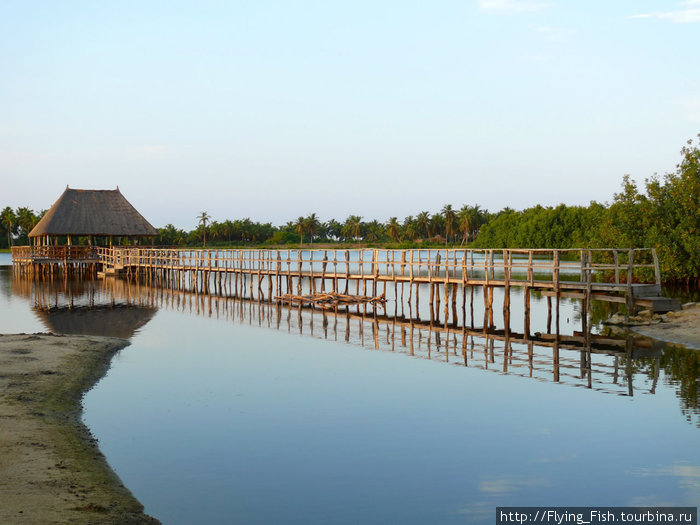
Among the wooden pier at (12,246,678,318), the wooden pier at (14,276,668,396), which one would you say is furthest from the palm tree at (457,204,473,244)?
the wooden pier at (14,276,668,396)

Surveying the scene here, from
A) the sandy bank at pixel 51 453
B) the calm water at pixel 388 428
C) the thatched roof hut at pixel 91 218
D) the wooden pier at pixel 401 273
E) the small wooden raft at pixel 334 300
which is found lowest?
the calm water at pixel 388 428

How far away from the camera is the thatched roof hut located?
6022 centimetres

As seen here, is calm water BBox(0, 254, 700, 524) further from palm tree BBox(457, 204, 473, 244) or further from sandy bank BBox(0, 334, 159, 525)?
palm tree BBox(457, 204, 473, 244)

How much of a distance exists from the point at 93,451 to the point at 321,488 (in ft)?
12.2

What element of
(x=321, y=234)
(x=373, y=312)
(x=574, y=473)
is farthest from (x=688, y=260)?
(x=321, y=234)

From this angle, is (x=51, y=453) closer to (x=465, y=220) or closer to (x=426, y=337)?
(x=426, y=337)

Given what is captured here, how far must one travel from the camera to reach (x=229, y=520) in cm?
832

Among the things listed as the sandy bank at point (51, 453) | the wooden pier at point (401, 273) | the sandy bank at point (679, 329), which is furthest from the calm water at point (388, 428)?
the wooden pier at point (401, 273)

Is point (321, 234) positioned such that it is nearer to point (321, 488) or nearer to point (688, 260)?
point (688, 260)

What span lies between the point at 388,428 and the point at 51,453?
18.6 feet

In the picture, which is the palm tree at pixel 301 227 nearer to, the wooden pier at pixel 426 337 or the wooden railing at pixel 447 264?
the wooden railing at pixel 447 264

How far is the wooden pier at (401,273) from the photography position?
24.5 metres

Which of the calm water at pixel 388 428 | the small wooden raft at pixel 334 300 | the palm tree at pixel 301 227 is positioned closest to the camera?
the calm water at pixel 388 428

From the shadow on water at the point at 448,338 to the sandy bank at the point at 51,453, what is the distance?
8.26m
